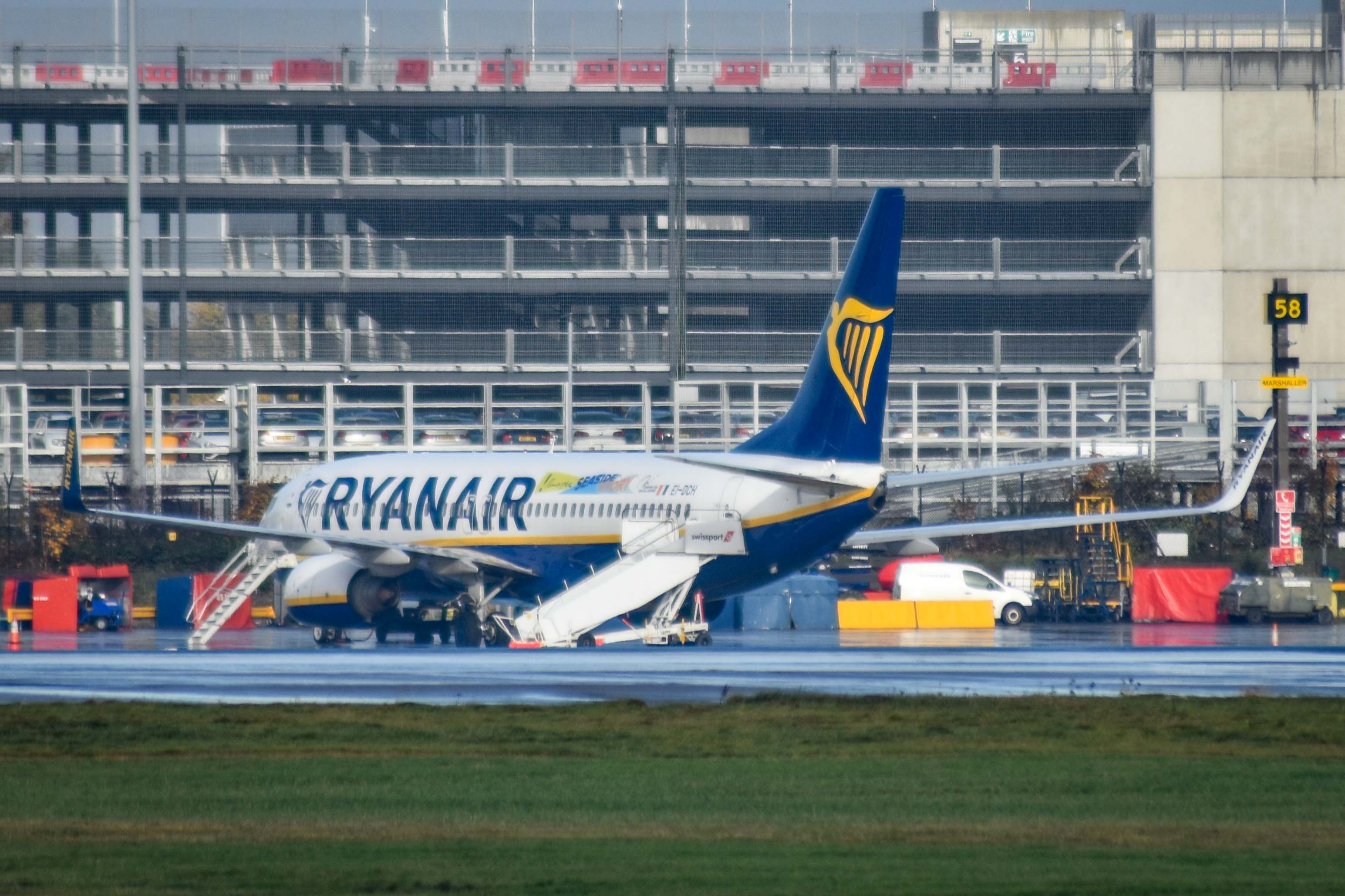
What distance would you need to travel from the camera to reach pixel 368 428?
226ft

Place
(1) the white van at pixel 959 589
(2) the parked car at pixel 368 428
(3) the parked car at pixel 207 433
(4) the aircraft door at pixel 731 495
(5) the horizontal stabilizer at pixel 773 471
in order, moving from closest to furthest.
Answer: (5) the horizontal stabilizer at pixel 773 471
(4) the aircraft door at pixel 731 495
(1) the white van at pixel 959 589
(2) the parked car at pixel 368 428
(3) the parked car at pixel 207 433

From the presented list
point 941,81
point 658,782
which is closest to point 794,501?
point 658,782

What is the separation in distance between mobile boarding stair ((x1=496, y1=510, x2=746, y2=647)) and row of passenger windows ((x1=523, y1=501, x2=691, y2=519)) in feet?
0.74

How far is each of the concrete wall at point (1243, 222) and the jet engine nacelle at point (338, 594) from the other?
51263 mm

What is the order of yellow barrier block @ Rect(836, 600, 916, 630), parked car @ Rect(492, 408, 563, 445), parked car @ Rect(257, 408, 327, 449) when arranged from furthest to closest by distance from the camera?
parked car @ Rect(492, 408, 563, 445) < parked car @ Rect(257, 408, 327, 449) < yellow barrier block @ Rect(836, 600, 916, 630)

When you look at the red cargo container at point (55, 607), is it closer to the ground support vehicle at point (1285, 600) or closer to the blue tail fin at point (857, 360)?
the blue tail fin at point (857, 360)

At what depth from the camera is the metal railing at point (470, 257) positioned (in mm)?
77312

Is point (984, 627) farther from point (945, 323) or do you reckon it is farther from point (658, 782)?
point (945, 323)

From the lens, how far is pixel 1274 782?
1563cm

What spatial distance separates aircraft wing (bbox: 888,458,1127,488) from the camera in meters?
33.0

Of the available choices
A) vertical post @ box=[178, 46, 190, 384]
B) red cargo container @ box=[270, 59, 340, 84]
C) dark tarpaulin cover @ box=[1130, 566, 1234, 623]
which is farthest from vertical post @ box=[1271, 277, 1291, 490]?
vertical post @ box=[178, 46, 190, 384]

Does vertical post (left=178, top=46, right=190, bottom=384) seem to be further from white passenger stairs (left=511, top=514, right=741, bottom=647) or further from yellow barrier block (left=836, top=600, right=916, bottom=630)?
white passenger stairs (left=511, top=514, right=741, bottom=647)

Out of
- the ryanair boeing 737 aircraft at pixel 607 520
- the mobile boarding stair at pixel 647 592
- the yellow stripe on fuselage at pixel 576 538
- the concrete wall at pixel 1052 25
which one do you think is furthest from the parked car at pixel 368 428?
the concrete wall at pixel 1052 25

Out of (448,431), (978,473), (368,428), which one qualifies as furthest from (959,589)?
(368,428)
